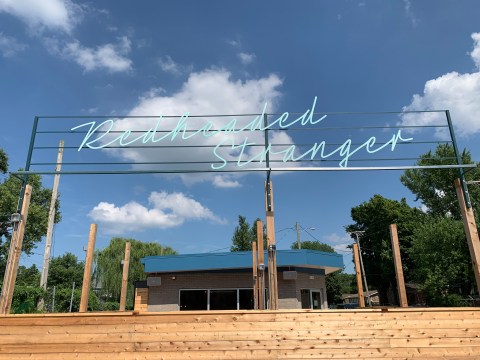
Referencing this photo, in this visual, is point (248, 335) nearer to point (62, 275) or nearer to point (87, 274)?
point (87, 274)

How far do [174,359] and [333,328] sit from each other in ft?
9.50

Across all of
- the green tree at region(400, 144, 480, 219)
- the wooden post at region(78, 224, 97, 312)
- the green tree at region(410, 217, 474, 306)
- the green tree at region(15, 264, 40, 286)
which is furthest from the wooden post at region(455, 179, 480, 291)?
the green tree at region(15, 264, 40, 286)

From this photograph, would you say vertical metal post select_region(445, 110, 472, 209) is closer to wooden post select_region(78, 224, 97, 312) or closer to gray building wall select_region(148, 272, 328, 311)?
wooden post select_region(78, 224, 97, 312)

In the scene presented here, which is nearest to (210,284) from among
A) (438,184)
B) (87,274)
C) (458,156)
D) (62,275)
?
(87,274)

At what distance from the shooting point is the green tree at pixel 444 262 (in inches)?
991

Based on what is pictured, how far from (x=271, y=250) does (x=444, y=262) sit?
21.8m

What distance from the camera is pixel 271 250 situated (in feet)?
28.2

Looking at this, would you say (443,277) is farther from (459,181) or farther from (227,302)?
(459,181)

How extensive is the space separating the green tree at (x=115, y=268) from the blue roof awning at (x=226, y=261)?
2079 cm

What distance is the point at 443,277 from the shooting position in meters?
25.7

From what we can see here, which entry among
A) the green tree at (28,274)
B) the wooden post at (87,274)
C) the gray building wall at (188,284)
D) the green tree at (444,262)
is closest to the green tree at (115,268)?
the green tree at (28,274)

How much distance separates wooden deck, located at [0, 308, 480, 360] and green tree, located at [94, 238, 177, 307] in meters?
31.2

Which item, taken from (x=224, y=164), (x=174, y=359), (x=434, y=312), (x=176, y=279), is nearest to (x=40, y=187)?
(x=176, y=279)

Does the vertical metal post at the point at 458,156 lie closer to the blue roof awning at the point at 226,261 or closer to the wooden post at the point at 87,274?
the blue roof awning at the point at 226,261
